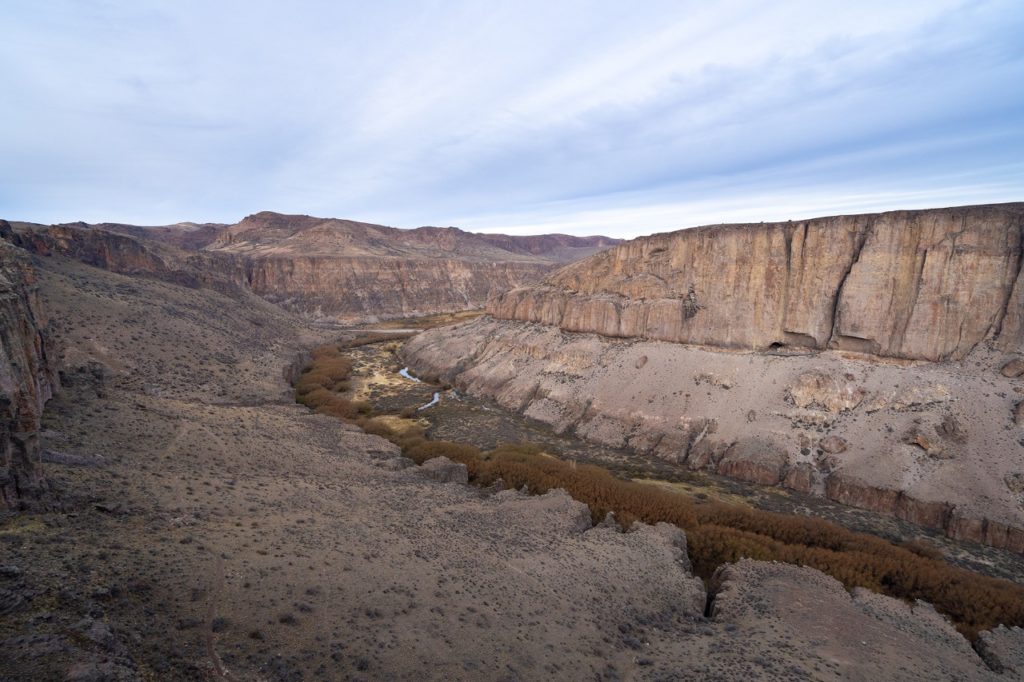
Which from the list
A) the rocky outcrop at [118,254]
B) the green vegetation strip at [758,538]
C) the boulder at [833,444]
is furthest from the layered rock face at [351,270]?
the boulder at [833,444]

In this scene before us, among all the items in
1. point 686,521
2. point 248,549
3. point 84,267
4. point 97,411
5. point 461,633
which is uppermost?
point 84,267

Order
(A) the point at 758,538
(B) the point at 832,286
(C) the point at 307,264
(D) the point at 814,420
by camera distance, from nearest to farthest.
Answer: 1. (A) the point at 758,538
2. (D) the point at 814,420
3. (B) the point at 832,286
4. (C) the point at 307,264

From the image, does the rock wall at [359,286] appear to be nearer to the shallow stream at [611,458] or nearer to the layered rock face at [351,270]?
the layered rock face at [351,270]

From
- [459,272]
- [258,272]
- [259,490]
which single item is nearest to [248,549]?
[259,490]

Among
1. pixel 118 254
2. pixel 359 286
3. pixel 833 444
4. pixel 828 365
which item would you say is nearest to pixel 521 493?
pixel 833 444

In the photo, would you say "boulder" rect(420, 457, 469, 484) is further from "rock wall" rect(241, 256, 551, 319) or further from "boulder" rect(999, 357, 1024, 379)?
"rock wall" rect(241, 256, 551, 319)

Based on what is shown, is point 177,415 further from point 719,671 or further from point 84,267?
point 84,267

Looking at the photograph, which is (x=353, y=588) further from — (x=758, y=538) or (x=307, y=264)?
(x=307, y=264)
